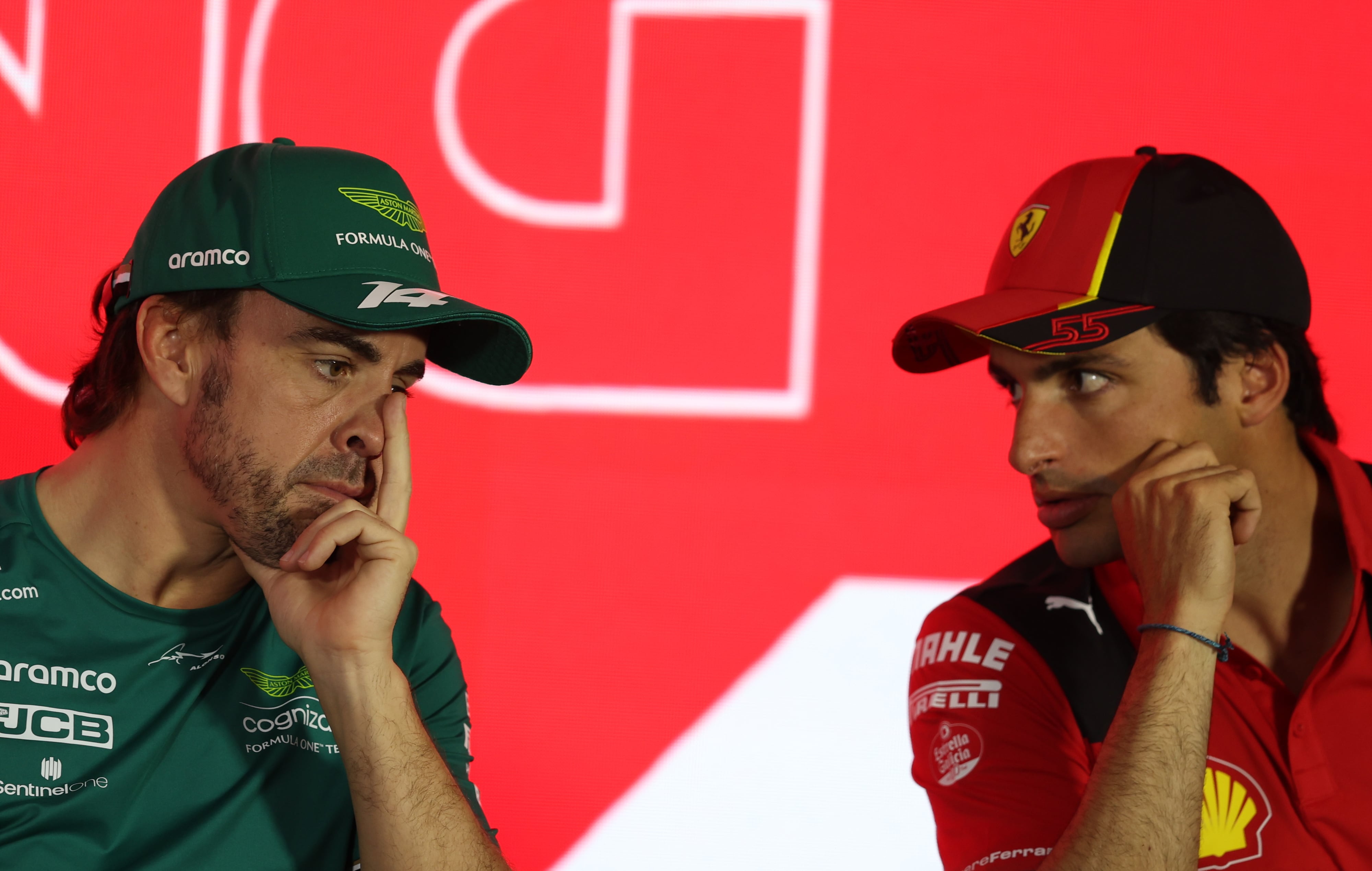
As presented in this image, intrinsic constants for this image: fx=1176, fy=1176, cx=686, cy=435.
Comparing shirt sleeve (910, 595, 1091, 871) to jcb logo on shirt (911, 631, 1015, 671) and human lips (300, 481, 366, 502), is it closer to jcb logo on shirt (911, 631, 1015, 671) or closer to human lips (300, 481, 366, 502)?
jcb logo on shirt (911, 631, 1015, 671)

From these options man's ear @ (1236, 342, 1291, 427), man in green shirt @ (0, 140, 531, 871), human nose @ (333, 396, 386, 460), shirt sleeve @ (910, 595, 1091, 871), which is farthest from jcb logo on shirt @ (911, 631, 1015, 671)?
human nose @ (333, 396, 386, 460)

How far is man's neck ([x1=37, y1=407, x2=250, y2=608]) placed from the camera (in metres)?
1.23

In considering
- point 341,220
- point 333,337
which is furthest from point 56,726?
point 341,220

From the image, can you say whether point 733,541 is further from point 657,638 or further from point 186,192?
point 186,192

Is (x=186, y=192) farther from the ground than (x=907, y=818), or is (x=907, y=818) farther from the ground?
(x=186, y=192)

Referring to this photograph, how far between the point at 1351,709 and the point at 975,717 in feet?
1.26

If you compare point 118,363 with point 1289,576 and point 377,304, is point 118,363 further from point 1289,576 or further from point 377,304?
point 1289,576

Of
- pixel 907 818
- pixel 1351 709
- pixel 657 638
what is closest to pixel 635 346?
pixel 657 638

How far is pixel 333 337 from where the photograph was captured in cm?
124

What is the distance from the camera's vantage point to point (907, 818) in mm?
2125

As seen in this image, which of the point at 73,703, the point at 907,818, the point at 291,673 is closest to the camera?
the point at 73,703

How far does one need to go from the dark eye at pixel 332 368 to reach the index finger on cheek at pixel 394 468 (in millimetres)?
59

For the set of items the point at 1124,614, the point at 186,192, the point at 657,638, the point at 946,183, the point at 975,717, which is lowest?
the point at 657,638

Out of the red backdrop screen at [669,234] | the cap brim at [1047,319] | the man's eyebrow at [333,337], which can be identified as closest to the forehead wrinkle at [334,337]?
the man's eyebrow at [333,337]
